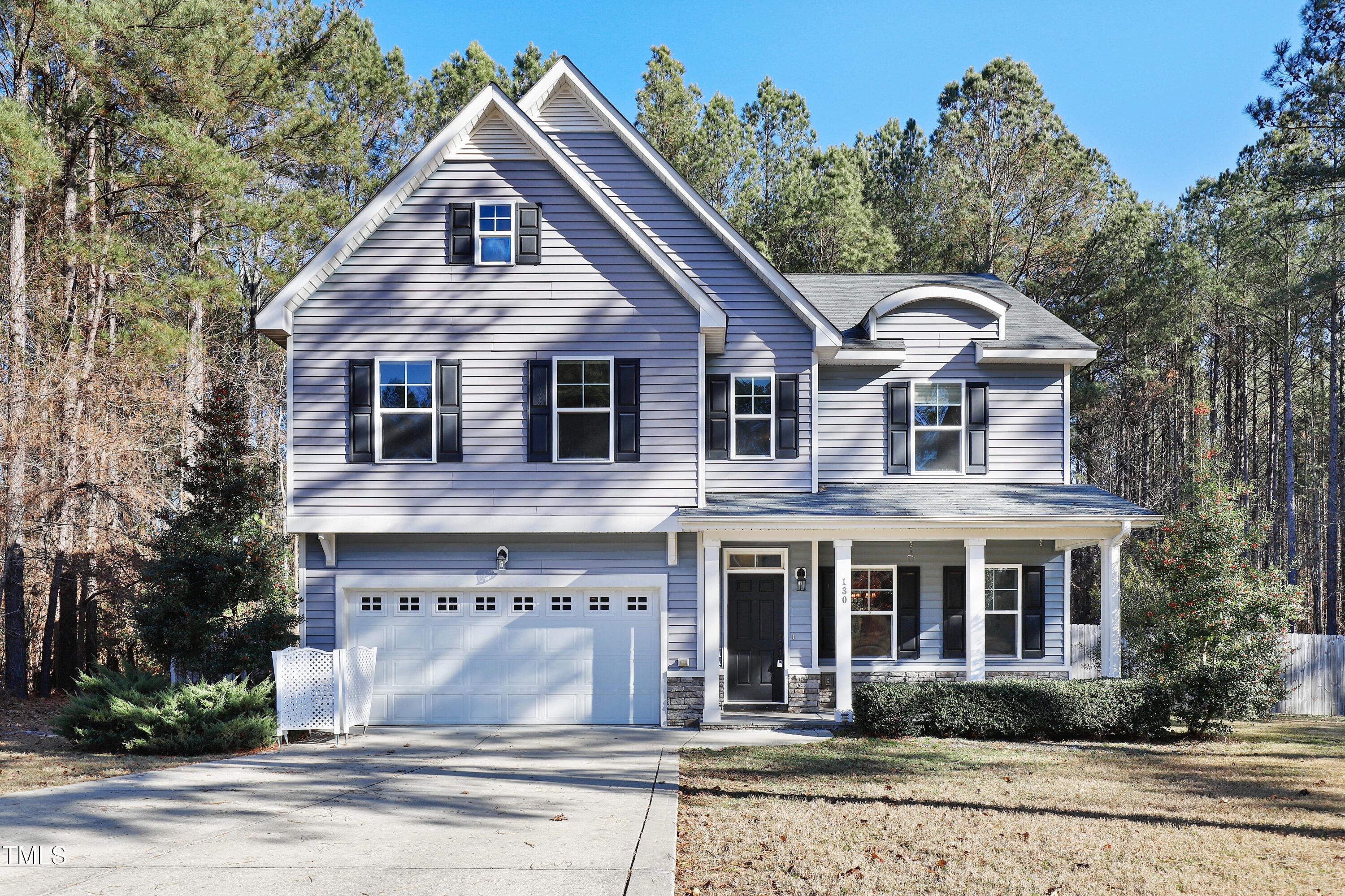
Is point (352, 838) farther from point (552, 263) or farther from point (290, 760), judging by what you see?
point (552, 263)

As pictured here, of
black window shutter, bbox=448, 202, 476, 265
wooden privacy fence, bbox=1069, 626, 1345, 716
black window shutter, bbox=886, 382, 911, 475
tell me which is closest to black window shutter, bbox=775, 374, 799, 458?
black window shutter, bbox=886, 382, 911, 475

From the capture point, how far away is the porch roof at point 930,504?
1364cm

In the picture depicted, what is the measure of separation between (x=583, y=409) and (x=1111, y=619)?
8441 millimetres

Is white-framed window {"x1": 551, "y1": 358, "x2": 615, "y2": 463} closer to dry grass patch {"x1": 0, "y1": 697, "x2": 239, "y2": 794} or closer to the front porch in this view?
the front porch

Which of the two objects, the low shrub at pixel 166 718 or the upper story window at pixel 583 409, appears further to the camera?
the upper story window at pixel 583 409

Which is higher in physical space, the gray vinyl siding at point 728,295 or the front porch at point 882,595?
the gray vinyl siding at point 728,295

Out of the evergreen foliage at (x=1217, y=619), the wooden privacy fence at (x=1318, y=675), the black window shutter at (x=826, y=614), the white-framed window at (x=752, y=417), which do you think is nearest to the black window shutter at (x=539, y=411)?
the white-framed window at (x=752, y=417)

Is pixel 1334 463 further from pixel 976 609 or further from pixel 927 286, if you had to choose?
pixel 976 609

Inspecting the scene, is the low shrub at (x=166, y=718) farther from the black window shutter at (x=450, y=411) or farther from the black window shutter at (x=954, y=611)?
the black window shutter at (x=954, y=611)

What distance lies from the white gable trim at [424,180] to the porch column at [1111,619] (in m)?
6.84

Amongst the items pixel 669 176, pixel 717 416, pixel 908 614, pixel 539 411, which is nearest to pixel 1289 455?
pixel 908 614

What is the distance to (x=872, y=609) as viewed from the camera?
617 inches

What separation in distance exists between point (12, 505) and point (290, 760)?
9768 mm

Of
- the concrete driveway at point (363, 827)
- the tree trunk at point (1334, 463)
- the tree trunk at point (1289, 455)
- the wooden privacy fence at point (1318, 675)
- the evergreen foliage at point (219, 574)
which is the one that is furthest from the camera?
the tree trunk at point (1289, 455)
